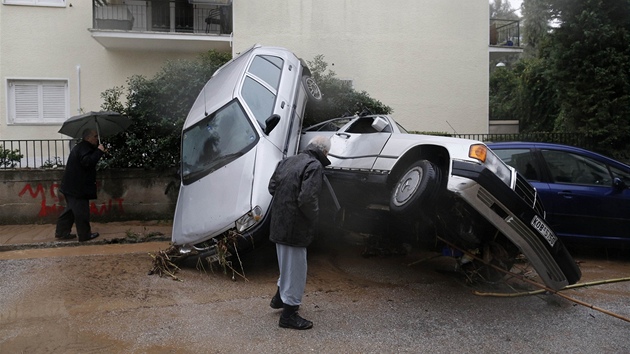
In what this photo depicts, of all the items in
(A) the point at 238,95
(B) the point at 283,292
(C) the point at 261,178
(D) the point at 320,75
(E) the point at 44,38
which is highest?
(E) the point at 44,38

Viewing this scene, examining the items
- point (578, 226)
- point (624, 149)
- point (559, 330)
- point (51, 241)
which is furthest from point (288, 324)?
point (624, 149)

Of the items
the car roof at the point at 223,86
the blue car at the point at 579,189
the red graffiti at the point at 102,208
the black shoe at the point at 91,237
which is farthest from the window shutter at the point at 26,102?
the blue car at the point at 579,189

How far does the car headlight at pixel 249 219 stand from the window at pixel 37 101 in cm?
974

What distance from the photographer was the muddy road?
4.29 meters

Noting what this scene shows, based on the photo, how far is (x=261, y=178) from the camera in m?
5.84

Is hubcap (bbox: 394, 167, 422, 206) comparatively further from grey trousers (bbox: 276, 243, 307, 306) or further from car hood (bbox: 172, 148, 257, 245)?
car hood (bbox: 172, 148, 257, 245)

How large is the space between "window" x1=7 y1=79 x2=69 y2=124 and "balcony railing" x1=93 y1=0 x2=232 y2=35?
2.29 metres

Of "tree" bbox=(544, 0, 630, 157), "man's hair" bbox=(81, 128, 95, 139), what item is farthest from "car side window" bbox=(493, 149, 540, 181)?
"man's hair" bbox=(81, 128, 95, 139)

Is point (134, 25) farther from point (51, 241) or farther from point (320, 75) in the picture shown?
point (51, 241)

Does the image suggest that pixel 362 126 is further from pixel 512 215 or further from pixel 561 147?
pixel 561 147

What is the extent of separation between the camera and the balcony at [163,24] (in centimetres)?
1308

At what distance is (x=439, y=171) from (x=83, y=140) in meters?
5.50

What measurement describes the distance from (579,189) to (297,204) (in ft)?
14.3

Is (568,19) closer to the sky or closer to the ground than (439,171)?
closer to the sky
